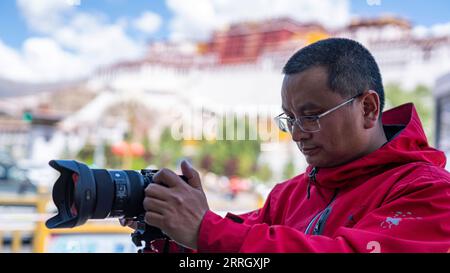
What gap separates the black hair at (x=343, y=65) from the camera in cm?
112

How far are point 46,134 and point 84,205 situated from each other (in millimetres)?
23924

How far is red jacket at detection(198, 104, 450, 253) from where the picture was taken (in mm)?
932

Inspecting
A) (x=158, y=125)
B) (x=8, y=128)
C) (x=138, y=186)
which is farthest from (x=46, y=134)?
(x=138, y=186)

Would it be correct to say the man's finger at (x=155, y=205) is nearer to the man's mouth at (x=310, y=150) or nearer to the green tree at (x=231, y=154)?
the man's mouth at (x=310, y=150)

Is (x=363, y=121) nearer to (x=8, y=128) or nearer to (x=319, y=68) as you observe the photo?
(x=319, y=68)

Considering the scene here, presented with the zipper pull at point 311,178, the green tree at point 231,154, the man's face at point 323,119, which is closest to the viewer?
the man's face at point 323,119

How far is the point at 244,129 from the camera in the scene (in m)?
23.5

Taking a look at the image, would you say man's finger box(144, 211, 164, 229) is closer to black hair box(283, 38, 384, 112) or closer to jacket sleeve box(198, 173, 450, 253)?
jacket sleeve box(198, 173, 450, 253)

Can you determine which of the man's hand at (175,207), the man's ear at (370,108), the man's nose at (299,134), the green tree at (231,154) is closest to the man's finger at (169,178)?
the man's hand at (175,207)

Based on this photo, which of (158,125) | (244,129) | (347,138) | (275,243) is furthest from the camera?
(158,125)

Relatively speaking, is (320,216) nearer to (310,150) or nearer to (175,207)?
(310,150)

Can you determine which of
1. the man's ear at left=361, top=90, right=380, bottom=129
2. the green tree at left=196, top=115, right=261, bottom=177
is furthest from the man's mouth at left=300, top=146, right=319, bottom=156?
the green tree at left=196, top=115, right=261, bottom=177

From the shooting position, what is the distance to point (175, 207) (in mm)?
953

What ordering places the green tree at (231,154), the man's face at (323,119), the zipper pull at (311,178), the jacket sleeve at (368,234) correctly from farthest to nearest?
the green tree at (231,154) < the zipper pull at (311,178) < the man's face at (323,119) < the jacket sleeve at (368,234)
